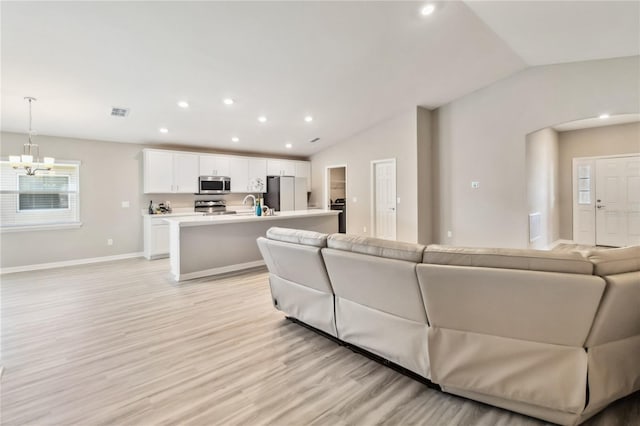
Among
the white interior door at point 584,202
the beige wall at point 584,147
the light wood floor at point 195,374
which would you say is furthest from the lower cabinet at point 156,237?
the white interior door at point 584,202

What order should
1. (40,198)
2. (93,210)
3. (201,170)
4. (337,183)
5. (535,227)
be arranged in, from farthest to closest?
(337,183) < (201,170) < (535,227) < (93,210) < (40,198)

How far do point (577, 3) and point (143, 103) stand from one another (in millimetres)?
5493

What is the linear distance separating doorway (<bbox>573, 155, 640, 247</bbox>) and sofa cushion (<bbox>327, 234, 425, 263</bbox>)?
7585 millimetres

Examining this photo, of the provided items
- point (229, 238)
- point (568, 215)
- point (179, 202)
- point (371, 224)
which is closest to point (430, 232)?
point (371, 224)

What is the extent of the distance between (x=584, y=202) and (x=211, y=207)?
8.53m

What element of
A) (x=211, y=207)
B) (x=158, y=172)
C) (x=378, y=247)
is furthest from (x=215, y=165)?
(x=378, y=247)

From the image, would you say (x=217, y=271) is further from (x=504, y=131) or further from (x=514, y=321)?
(x=504, y=131)

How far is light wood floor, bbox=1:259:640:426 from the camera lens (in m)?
1.76

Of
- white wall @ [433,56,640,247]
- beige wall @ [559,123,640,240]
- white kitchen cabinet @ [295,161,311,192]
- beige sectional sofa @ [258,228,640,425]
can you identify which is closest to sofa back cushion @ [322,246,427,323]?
beige sectional sofa @ [258,228,640,425]

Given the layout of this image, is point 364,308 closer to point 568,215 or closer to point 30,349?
point 30,349

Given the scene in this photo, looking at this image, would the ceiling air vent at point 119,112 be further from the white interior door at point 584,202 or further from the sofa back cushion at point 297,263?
the white interior door at point 584,202

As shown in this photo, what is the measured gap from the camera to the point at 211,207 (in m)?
7.08

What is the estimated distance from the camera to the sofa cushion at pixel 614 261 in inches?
59.7

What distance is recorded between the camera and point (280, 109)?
18.2 feet
